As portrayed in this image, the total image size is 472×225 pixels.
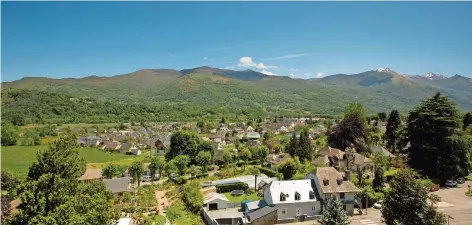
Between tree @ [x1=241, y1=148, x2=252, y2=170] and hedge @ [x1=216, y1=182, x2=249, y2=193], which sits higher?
tree @ [x1=241, y1=148, x2=252, y2=170]

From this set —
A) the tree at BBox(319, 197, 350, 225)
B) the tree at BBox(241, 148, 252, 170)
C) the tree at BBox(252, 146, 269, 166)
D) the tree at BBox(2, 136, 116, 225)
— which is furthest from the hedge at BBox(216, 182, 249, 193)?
the tree at BBox(2, 136, 116, 225)

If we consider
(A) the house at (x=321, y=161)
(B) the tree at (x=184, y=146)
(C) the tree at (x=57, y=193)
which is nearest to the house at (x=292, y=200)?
(A) the house at (x=321, y=161)

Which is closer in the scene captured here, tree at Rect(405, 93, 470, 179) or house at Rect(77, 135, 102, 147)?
tree at Rect(405, 93, 470, 179)

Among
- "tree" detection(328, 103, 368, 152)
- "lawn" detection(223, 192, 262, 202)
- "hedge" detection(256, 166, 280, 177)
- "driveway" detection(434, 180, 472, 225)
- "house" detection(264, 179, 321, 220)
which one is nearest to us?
"driveway" detection(434, 180, 472, 225)

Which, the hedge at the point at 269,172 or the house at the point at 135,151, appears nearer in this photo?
the hedge at the point at 269,172

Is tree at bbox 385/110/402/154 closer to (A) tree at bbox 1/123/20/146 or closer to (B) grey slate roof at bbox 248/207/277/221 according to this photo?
(B) grey slate roof at bbox 248/207/277/221

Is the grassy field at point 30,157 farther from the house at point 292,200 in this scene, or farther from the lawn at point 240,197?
the house at point 292,200
